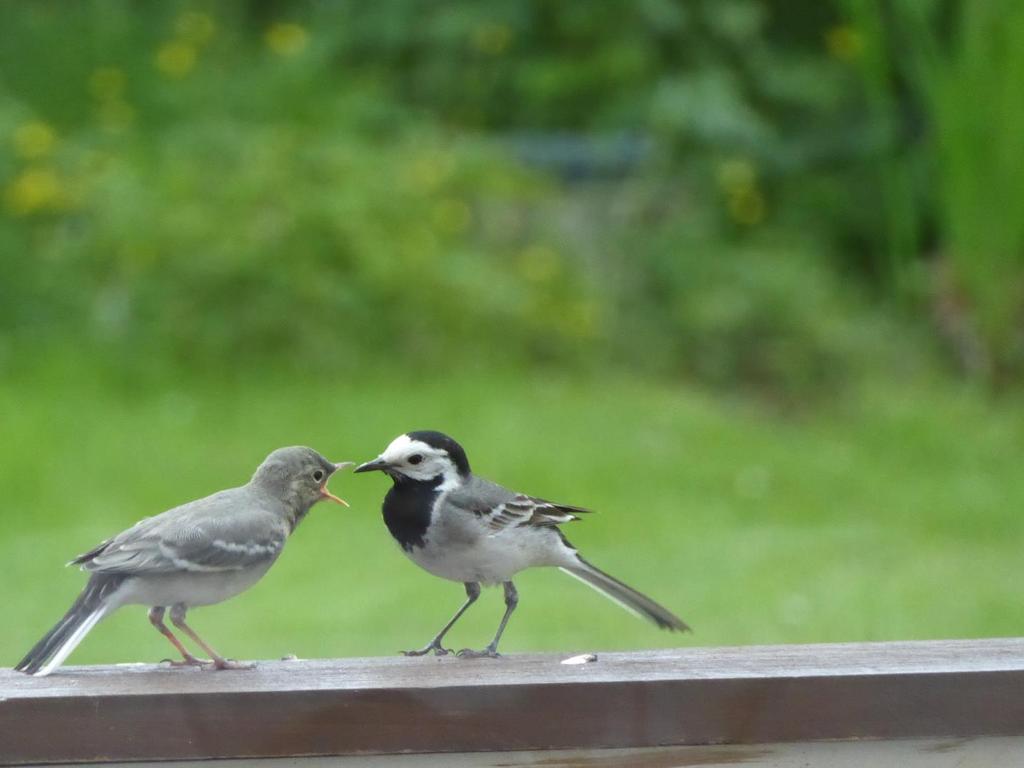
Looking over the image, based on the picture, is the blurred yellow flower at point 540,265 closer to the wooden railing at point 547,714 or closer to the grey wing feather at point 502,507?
the grey wing feather at point 502,507

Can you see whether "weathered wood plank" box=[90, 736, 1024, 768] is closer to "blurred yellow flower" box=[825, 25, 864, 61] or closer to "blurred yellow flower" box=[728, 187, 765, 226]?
"blurred yellow flower" box=[728, 187, 765, 226]

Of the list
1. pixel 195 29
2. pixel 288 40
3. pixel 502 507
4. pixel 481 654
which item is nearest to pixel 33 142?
pixel 195 29

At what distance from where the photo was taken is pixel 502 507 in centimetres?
310

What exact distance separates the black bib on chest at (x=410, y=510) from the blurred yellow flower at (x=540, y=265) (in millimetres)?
6467

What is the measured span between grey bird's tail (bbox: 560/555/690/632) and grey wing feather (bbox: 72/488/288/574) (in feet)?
2.05

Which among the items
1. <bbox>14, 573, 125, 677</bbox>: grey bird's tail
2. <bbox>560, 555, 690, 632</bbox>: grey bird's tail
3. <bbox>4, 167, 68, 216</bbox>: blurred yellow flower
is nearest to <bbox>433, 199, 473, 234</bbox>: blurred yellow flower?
<bbox>4, 167, 68, 216</bbox>: blurred yellow flower

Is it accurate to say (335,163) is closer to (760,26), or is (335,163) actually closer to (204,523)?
(760,26)

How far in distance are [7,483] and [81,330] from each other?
5.52ft

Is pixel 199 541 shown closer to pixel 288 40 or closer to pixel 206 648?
pixel 206 648

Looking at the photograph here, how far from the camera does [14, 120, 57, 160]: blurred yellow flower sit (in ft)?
31.5

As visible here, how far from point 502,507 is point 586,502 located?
14.6 ft

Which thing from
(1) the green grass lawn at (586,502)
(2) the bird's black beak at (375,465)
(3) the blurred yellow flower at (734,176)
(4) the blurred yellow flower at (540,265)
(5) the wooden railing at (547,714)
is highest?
(2) the bird's black beak at (375,465)

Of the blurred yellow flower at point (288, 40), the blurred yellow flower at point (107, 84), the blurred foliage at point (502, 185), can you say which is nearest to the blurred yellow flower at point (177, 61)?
the blurred foliage at point (502, 185)

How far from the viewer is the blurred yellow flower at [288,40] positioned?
10664 mm
